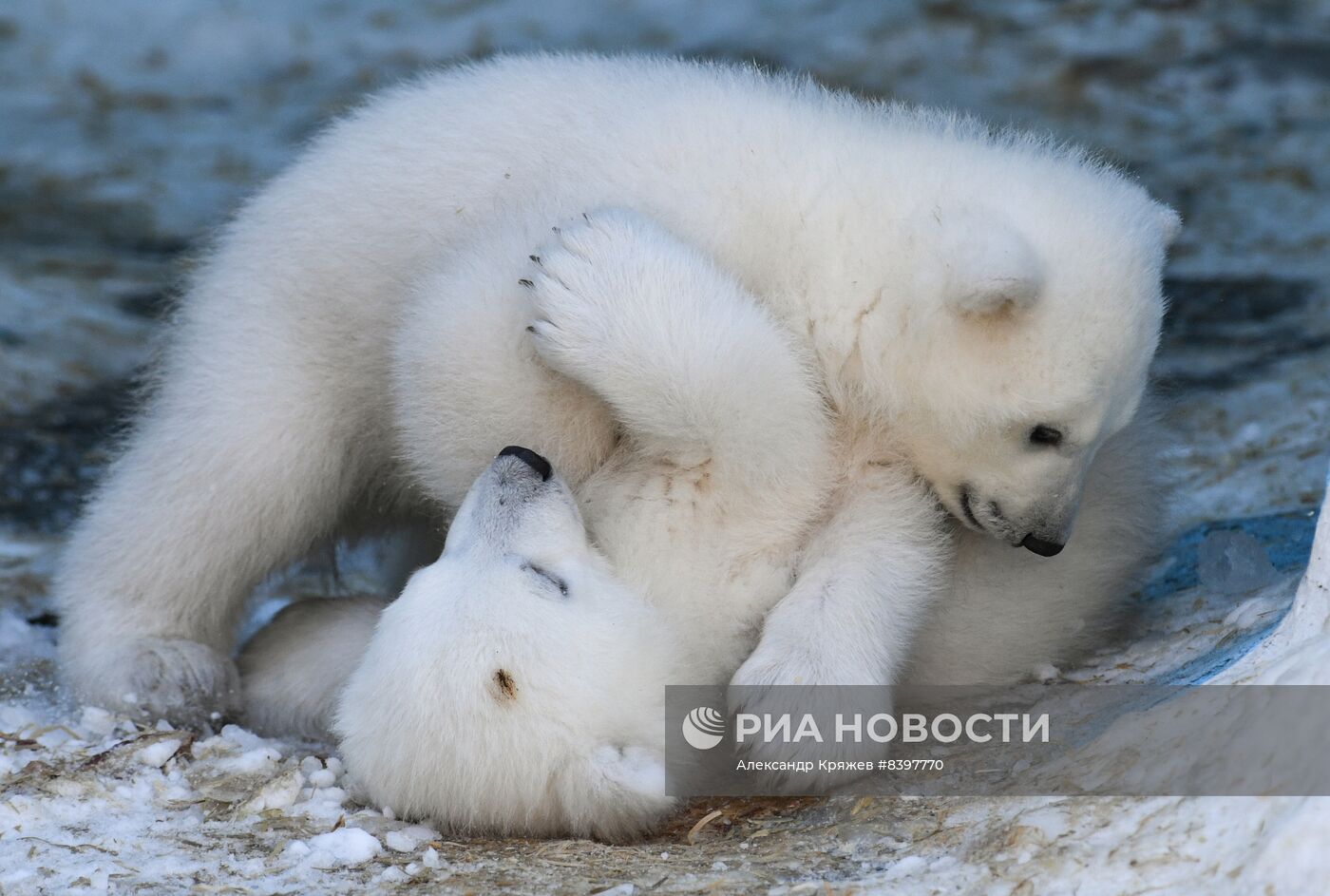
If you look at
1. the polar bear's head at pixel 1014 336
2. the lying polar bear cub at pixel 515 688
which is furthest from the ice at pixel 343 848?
the polar bear's head at pixel 1014 336

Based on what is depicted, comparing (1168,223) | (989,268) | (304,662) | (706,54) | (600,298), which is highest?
(706,54)

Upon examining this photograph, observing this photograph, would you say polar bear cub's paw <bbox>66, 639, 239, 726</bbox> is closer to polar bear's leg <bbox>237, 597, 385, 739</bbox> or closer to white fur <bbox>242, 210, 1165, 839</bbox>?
polar bear's leg <bbox>237, 597, 385, 739</bbox>

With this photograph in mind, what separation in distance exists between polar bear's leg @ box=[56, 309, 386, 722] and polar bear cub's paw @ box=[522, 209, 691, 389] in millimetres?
1258

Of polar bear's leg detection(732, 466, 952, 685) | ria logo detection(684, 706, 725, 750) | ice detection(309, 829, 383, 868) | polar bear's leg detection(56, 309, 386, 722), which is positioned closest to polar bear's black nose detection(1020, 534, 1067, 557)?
polar bear's leg detection(732, 466, 952, 685)

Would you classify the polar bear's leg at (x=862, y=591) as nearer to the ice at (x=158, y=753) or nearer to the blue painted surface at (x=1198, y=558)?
the blue painted surface at (x=1198, y=558)

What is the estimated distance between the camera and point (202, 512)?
498cm

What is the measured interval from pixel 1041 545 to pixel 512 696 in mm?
1670

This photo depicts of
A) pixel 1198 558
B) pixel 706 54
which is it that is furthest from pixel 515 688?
pixel 706 54

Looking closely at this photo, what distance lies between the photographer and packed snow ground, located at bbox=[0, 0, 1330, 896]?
334cm

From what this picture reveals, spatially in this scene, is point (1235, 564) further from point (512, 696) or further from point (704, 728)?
point (512, 696)

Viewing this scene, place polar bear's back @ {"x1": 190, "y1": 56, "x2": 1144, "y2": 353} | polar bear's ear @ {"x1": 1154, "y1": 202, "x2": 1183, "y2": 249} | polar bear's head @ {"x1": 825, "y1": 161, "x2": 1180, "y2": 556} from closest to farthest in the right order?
polar bear's head @ {"x1": 825, "y1": 161, "x2": 1180, "y2": 556} < polar bear's back @ {"x1": 190, "y1": 56, "x2": 1144, "y2": 353} < polar bear's ear @ {"x1": 1154, "y1": 202, "x2": 1183, "y2": 249}

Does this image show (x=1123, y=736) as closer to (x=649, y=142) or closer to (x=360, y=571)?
(x=649, y=142)

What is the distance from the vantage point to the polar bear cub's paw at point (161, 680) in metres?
4.84

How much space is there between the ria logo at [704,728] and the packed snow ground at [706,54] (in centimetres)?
18
